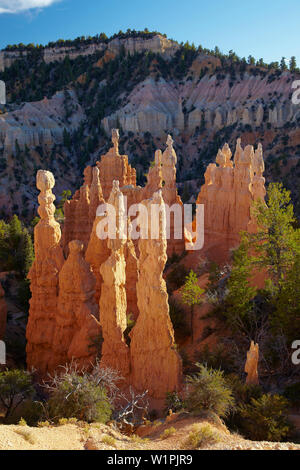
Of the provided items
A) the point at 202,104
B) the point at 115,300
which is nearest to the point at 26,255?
the point at 115,300

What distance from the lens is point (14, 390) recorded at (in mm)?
13305

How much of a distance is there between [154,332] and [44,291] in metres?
5.53

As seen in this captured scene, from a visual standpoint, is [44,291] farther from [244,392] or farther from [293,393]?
[293,393]

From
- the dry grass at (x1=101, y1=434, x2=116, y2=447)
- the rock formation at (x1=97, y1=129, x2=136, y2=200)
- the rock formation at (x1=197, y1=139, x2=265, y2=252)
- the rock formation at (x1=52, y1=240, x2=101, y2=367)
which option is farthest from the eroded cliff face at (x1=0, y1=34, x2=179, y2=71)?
the dry grass at (x1=101, y1=434, x2=116, y2=447)

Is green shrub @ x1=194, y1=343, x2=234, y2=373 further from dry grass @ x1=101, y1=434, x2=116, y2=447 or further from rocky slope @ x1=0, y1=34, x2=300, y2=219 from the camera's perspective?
rocky slope @ x1=0, y1=34, x2=300, y2=219

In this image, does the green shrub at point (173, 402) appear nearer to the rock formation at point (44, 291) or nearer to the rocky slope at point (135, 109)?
the rock formation at point (44, 291)

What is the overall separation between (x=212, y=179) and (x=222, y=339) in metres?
14.0

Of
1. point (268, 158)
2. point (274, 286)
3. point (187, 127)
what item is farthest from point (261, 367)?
point (187, 127)

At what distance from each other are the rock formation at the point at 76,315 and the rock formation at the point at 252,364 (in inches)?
215

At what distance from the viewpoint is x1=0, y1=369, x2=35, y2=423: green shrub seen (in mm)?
13190

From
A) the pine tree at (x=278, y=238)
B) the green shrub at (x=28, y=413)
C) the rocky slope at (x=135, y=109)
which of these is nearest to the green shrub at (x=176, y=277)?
the pine tree at (x=278, y=238)

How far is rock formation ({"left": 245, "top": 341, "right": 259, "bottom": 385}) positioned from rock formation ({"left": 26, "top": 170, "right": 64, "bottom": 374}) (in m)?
7.63

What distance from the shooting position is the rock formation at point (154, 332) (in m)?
12.0

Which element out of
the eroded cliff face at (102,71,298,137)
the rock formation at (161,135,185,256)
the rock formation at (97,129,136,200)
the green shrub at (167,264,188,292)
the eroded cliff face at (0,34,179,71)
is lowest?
the green shrub at (167,264,188,292)
